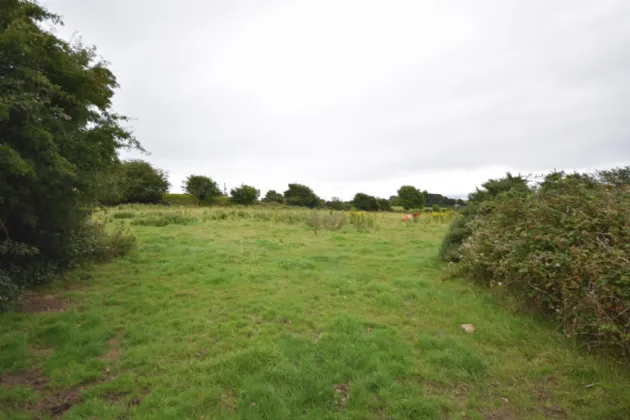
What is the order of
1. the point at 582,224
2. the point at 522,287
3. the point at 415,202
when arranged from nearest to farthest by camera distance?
the point at 582,224, the point at 522,287, the point at 415,202

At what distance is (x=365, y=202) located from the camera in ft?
143

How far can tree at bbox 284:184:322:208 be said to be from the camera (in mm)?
47156

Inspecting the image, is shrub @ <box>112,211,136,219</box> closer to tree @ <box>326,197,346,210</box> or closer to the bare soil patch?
the bare soil patch

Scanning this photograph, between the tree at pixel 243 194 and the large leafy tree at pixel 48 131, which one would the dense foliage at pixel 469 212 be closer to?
the large leafy tree at pixel 48 131

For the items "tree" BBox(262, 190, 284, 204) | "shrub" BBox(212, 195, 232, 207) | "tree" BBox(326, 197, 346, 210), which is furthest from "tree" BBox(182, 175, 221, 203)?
"tree" BBox(326, 197, 346, 210)

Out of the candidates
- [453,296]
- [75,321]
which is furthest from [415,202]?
[75,321]

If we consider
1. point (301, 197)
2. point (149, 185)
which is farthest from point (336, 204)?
point (149, 185)

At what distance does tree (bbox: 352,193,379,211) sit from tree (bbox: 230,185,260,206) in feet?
47.3

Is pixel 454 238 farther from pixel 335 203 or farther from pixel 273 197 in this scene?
pixel 273 197

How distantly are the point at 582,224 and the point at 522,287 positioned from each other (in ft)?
4.69

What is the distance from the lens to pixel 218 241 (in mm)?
10867

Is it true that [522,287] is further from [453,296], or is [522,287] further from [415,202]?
[415,202]

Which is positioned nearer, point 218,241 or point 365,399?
point 365,399

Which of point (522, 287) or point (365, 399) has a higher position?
point (522, 287)
